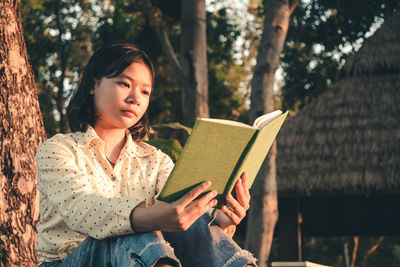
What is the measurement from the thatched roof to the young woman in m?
5.62

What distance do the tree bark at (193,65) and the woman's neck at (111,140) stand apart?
3843 mm

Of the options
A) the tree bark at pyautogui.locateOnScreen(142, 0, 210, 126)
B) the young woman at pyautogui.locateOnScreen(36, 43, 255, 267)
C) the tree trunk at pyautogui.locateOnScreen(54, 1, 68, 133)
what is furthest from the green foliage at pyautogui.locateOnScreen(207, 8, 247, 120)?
the young woman at pyautogui.locateOnScreen(36, 43, 255, 267)

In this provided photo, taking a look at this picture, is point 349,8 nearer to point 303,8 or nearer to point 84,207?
point 303,8

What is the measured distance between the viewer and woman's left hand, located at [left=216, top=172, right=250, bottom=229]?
83.8 inches

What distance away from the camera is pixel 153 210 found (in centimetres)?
185

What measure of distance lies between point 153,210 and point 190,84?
4697 mm

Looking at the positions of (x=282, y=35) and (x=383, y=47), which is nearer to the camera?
(x=282, y=35)

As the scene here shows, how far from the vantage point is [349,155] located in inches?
318

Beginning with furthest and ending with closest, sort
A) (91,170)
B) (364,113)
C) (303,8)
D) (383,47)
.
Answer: (303,8) → (383,47) → (364,113) → (91,170)

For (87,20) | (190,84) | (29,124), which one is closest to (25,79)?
(29,124)

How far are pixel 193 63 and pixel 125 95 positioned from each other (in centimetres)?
429

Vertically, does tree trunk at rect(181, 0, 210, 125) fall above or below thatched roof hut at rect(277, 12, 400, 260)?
above

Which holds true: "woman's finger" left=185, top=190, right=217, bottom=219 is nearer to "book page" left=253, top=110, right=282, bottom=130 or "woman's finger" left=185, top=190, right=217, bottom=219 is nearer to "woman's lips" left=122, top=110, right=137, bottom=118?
"book page" left=253, top=110, right=282, bottom=130

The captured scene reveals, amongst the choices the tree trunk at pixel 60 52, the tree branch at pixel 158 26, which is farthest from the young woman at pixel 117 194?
the tree trunk at pixel 60 52
